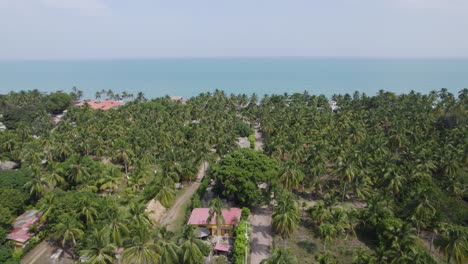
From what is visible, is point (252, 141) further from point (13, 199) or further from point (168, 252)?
point (168, 252)

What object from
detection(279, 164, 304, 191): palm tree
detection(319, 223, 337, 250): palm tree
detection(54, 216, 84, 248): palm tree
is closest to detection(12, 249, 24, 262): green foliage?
detection(54, 216, 84, 248): palm tree

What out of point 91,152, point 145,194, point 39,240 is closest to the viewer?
point 39,240

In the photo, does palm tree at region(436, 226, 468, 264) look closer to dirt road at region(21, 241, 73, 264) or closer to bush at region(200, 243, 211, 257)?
bush at region(200, 243, 211, 257)

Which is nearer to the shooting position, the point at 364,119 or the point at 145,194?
the point at 145,194

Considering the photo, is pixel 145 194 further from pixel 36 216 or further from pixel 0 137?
pixel 0 137

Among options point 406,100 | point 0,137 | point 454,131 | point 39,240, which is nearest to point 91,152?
point 0,137

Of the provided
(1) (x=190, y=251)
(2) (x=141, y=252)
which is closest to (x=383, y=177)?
(1) (x=190, y=251)
